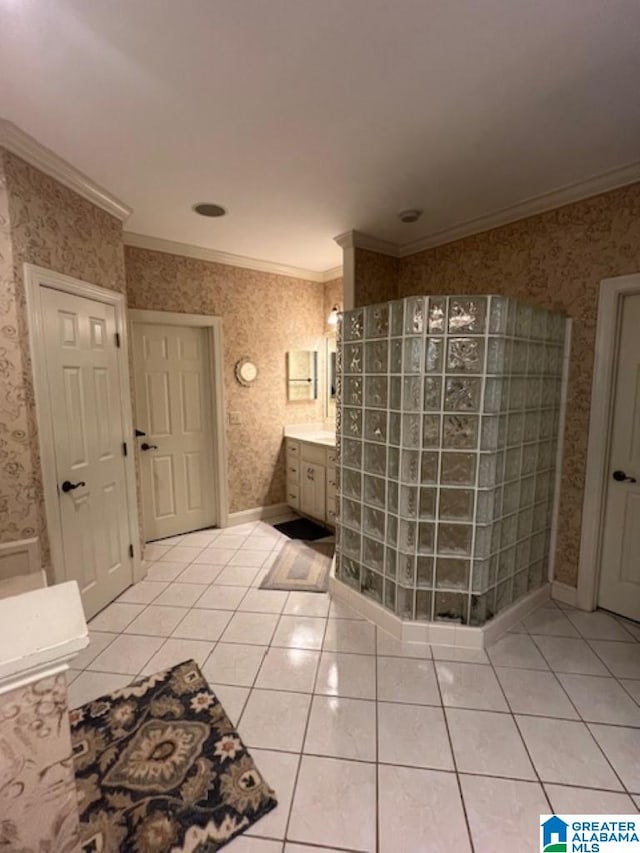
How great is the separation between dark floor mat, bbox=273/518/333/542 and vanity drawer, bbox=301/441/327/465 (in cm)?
66

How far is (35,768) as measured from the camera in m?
0.75

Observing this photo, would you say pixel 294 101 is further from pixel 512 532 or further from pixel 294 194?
pixel 512 532

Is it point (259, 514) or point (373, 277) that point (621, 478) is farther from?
point (259, 514)

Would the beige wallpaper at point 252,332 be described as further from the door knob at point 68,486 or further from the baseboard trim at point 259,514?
the door knob at point 68,486

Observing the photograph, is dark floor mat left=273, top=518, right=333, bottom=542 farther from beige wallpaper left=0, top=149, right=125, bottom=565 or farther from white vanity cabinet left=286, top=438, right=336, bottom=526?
beige wallpaper left=0, top=149, right=125, bottom=565

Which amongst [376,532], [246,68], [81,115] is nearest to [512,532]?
[376,532]

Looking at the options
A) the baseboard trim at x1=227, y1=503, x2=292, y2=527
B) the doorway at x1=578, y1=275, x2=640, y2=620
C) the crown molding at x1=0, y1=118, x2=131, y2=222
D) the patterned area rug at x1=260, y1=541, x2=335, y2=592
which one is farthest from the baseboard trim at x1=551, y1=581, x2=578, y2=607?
the crown molding at x1=0, y1=118, x2=131, y2=222

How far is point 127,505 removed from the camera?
107 inches

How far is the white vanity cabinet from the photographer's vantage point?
3.51 meters

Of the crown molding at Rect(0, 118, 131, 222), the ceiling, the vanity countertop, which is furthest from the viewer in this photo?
the vanity countertop

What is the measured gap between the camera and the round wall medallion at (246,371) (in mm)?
3689

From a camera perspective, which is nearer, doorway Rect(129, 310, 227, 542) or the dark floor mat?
doorway Rect(129, 310, 227, 542)

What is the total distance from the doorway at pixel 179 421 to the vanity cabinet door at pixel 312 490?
76 cm

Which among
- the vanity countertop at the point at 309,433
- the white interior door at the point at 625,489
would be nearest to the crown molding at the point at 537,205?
the white interior door at the point at 625,489
